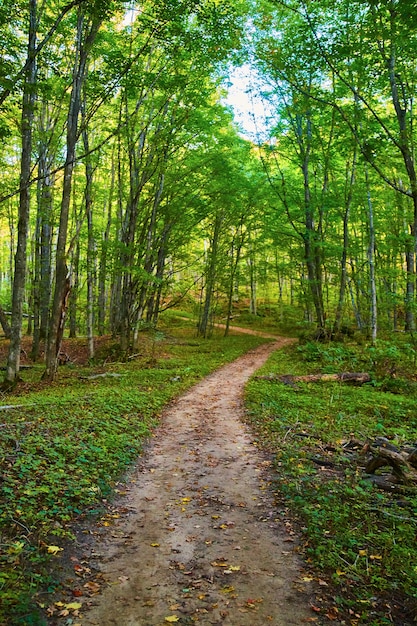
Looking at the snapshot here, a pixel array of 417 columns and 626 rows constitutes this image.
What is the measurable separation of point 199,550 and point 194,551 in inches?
2.3

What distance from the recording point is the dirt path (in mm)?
3562

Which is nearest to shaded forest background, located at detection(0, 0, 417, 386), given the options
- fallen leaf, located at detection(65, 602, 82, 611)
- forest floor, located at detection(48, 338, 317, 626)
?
forest floor, located at detection(48, 338, 317, 626)

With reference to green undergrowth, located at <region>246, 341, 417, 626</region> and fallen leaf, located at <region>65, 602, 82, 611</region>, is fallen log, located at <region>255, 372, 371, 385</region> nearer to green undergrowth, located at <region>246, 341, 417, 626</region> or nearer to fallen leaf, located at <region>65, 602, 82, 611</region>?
green undergrowth, located at <region>246, 341, 417, 626</region>

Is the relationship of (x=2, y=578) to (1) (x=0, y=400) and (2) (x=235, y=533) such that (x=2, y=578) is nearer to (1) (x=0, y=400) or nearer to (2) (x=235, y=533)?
(2) (x=235, y=533)

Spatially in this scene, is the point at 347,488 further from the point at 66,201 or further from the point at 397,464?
the point at 66,201

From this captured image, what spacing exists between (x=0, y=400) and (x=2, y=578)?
319 inches

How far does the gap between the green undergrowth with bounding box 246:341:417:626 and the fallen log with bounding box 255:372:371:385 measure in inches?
16.1

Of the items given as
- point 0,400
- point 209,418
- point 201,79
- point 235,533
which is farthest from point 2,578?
point 201,79

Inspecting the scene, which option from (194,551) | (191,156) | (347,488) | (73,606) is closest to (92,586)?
(73,606)

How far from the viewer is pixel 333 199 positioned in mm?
19703

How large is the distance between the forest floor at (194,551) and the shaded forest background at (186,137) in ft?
20.5

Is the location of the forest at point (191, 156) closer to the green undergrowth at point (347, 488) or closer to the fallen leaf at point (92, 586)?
the green undergrowth at point (347, 488)

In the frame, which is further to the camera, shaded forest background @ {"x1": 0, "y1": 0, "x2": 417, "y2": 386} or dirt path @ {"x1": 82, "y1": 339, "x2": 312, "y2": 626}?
shaded forest background @ {"x1": 0, "y1": 0, "x2": 417, "y2": 386}

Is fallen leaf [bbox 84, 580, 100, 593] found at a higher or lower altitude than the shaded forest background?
lower
